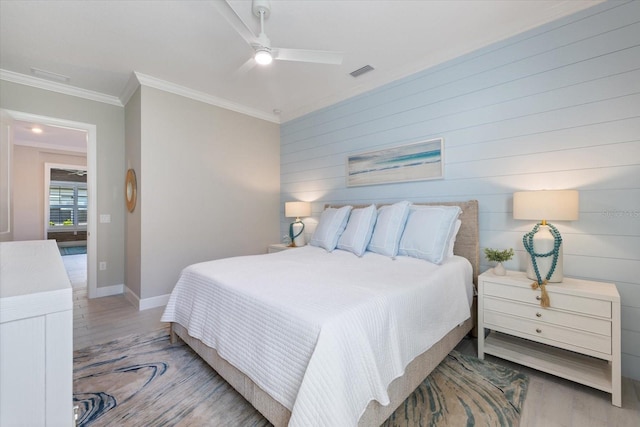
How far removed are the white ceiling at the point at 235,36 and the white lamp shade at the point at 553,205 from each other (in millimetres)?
1457

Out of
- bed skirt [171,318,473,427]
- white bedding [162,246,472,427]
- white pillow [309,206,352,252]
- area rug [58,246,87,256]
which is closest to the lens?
white bedding [162,246,472,427]

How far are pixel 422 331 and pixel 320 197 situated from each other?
2.62 metres

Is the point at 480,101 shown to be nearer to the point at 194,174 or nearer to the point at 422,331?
the point at 422,331

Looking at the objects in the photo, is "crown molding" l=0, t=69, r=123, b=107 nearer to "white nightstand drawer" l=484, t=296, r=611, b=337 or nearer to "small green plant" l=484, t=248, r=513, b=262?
"small green plant" l=484, t=248, r=513, b=262

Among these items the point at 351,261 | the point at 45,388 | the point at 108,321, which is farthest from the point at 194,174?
the point at 45,388

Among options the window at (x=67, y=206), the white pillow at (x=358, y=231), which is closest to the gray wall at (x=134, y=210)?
the white pillow at (x=358, y=231)

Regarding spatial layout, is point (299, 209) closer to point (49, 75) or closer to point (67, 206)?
point (49, 75)

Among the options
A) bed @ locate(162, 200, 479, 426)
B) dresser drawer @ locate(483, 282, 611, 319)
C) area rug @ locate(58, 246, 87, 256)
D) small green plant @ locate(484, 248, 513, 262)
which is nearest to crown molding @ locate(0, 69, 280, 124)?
bed @ locate(162, 200, 479, 426)

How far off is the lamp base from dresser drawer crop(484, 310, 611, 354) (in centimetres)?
32

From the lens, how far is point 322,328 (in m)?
1.15

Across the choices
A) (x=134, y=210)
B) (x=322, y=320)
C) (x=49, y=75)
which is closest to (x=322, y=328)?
(x=322, y=320)

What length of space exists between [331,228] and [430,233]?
3.54 feet

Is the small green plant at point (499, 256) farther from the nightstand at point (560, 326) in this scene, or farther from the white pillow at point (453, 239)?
the white pillow at point (453, 239)

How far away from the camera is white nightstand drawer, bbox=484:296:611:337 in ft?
5.59
